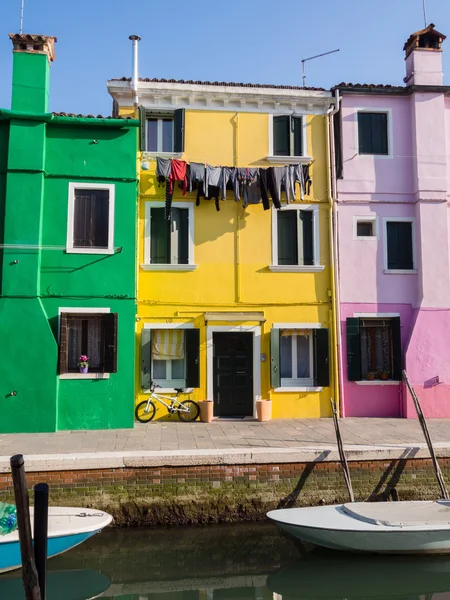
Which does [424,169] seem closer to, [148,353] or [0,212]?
[148,353]

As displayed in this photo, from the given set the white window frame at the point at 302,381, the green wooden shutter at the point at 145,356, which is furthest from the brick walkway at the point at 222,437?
the green wooden shutter at the point at 145,356

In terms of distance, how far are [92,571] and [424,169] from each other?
11756mm

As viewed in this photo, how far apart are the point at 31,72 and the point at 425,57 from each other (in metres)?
10.00

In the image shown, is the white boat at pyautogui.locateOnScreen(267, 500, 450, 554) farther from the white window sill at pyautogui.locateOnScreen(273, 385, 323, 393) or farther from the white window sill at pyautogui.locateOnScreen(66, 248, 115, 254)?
the white window sill at pyautogui.locateOnScreen(66, 248, 115, 254)

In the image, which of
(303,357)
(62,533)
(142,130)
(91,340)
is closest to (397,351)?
(303,357)

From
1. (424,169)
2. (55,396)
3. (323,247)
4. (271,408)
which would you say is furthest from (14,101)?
(424,169)

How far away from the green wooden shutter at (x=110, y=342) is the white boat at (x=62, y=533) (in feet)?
14.2

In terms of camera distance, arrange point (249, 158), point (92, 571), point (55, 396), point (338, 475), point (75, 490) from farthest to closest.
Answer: point (249, 158) → point (55, 396) → point (338, 475) → point (75, 490) → point (92, 571)

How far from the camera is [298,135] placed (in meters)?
13.5

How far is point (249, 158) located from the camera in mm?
13188

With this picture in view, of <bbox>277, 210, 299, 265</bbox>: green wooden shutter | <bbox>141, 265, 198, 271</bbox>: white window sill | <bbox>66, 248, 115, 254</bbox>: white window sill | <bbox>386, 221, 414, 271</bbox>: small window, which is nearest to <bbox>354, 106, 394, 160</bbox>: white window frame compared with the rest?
<bbox>386, 221, 414, 271</bbox>: small window

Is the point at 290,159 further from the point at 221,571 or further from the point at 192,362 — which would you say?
the point at 221,571

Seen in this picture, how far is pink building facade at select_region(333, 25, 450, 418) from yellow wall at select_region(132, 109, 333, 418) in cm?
73

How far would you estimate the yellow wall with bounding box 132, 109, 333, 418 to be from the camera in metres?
12.7
